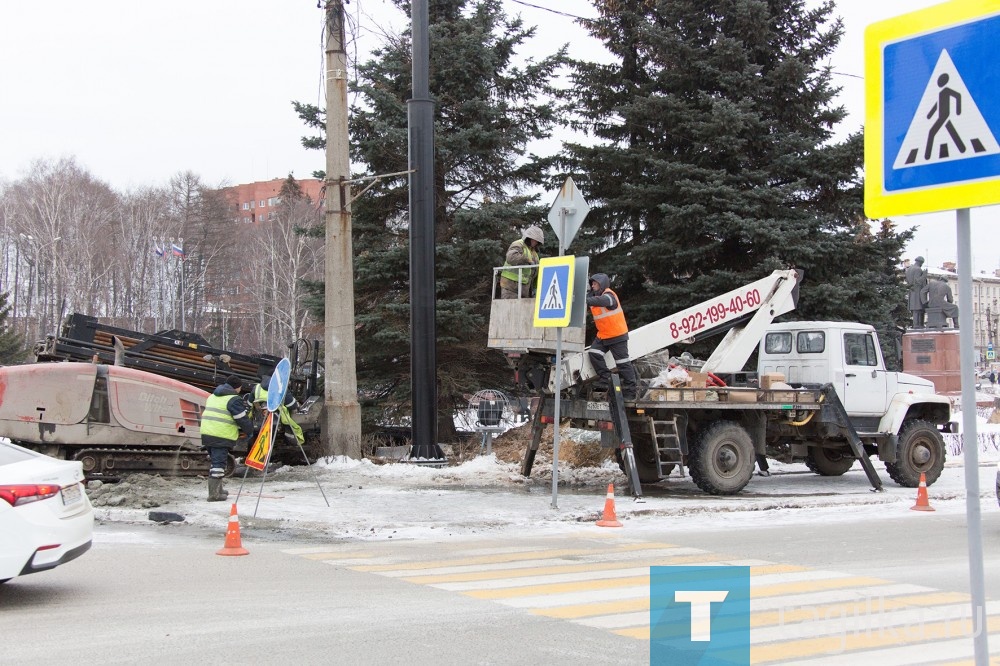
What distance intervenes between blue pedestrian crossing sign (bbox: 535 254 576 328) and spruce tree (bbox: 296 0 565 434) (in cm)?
742

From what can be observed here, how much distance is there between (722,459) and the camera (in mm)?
14086

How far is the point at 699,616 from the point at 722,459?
7.26m

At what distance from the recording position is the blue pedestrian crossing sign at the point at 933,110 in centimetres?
336

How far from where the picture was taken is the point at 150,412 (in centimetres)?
1452

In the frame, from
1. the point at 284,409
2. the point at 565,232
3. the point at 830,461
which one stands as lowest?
the point at 830,461

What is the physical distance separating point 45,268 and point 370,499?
140 feet

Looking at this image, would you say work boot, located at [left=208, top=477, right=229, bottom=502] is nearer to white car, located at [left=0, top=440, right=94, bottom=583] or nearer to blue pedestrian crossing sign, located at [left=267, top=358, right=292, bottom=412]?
blue pedestrian crossing sign, located at [left=267, top=358, right=292, bottom=412]

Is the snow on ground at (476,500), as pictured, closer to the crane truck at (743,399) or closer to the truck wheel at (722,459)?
the truck wheel at (722,459)

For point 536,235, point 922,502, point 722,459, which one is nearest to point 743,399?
point 722,459

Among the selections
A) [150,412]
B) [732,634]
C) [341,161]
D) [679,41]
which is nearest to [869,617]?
[732,634]

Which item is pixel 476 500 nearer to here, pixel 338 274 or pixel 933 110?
pixel 338 274

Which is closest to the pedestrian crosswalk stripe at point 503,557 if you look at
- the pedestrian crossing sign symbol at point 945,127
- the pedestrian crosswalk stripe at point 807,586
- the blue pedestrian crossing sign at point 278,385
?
the pedestrian crosswalk stripe at point 807,586

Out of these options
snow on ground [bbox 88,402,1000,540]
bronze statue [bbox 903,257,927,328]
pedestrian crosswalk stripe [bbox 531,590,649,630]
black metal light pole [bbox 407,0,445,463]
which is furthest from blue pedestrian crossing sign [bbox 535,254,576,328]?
bronze statue [bbox 903,257,927,328]

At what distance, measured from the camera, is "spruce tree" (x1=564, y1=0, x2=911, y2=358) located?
2072 centimetres
